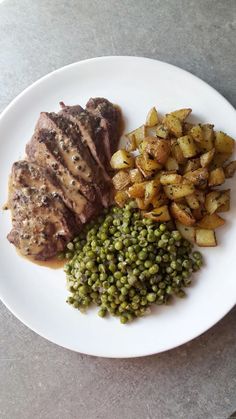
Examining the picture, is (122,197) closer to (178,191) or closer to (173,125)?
(178,191)

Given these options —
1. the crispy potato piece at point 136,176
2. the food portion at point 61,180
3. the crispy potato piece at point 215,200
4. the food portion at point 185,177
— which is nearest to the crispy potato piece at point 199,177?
the food portion at point 185,177

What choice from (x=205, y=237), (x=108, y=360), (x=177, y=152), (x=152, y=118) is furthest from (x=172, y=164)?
(x=108, y=360)

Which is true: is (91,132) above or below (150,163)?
above

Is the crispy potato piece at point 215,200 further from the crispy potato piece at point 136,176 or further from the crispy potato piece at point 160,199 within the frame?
the crispy potato piece at point 136,176

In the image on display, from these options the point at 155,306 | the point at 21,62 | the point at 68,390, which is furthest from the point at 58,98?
the point at 68,390

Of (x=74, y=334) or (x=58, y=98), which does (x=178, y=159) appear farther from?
(x=74, y=334)

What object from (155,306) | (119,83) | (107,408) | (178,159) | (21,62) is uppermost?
(21,62)
